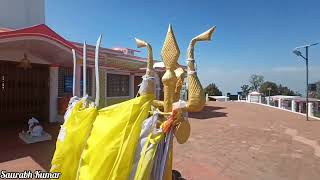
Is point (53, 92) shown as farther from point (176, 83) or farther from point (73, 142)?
point (176, 83)

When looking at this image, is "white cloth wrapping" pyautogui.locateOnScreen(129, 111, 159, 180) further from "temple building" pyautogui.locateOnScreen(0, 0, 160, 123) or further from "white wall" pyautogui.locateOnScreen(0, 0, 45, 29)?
"white wall" pyautogui.locateOnScreen(0, 0, 45, 29)

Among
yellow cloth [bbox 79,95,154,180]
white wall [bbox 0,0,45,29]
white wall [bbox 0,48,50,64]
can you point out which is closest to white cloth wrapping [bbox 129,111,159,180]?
yellow cloth [bbox 79,95,154,180]

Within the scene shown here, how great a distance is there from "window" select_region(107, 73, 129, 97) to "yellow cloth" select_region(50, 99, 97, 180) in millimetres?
13006

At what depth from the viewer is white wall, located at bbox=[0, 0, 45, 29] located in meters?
14.4

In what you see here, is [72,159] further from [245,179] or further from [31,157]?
[31,157]

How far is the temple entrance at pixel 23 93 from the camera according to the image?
10.7 metres

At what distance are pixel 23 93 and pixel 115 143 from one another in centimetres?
1063

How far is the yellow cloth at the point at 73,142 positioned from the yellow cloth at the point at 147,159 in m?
0.68

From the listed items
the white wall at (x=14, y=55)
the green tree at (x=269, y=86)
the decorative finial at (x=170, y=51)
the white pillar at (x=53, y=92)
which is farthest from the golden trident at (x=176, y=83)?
the green tree at (x=269, y=86)

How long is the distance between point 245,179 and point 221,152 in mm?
2250

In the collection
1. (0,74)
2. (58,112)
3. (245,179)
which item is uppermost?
(0,74)

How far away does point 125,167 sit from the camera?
201cm

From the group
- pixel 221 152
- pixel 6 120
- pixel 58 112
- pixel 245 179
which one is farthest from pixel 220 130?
pixel 6 120

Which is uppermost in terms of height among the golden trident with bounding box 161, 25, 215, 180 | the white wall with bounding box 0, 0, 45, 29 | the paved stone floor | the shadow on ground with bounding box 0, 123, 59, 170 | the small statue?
the white wall with bounding box 0, 0, 45, 29
